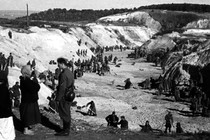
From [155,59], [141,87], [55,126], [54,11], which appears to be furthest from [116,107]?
→ [54,11]

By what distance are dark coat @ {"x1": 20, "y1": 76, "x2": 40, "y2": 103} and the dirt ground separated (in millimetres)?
1052

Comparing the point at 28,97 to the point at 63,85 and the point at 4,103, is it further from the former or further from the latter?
the point at 4,103

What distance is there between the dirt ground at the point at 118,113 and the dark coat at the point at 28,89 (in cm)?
105

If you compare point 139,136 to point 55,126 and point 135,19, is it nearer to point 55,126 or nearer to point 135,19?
point 55,126

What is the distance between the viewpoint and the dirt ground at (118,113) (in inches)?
375

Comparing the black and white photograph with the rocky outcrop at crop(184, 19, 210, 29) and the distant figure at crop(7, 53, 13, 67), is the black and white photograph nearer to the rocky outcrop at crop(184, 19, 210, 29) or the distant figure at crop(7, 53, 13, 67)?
the distant figure at crop(7, 53, 13, 67)

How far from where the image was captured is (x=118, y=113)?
72.3 feet

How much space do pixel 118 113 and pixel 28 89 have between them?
14330 millimetres

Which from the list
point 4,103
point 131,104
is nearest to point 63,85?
point 4,103

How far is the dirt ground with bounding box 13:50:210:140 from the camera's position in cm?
954

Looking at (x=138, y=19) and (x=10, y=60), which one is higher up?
(x=138, y=19)

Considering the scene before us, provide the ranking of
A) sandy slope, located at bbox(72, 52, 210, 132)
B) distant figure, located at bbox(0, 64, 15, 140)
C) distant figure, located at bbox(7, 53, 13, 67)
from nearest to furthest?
distant figure, located at bbox(0, 64, 15, 140)
sandy slope, located at bbox(72, 52, 210, 132)
distant figure, located at bbox(7, 53, 13, 67)

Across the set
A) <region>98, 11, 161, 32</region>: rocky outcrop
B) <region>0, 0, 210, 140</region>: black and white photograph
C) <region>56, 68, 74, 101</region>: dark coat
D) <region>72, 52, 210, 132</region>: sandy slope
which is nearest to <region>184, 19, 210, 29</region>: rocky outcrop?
<region>98, 11, 161, 32</region>: rocky outcrop

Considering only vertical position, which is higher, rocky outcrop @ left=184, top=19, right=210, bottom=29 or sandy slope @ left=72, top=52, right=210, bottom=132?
rocky outcrop @ left=184, top=19, right=210, bottom=29
